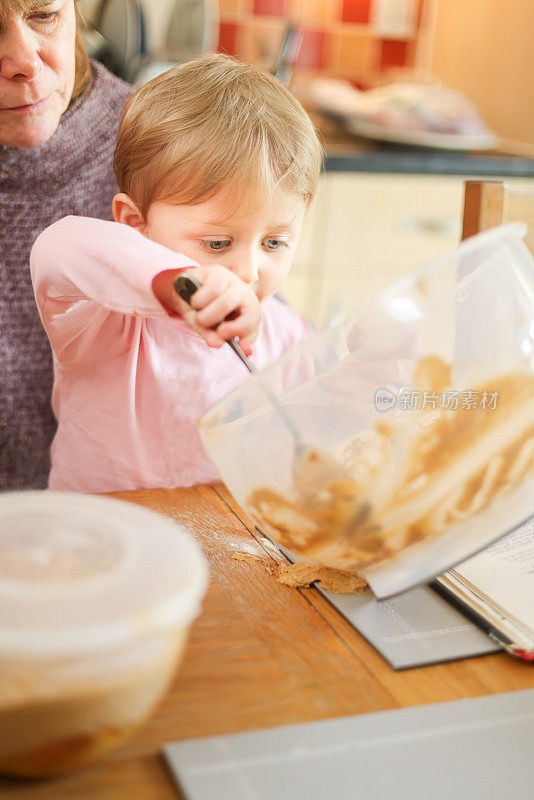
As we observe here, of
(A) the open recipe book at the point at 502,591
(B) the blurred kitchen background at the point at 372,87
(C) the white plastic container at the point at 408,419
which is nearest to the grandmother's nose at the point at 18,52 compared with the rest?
(C) the white plastic container at the point at 408,419

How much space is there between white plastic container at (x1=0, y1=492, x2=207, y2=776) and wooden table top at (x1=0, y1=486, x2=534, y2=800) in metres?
0.03

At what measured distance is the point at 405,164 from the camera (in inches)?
82.7

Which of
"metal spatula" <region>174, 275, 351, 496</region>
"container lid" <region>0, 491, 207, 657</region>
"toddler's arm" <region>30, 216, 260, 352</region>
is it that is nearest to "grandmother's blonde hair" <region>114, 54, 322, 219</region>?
"toddler's arm" <region>30, 216, 260, 352</region>

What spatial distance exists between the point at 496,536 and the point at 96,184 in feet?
2.67

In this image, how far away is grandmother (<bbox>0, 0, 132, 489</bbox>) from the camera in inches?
40.1

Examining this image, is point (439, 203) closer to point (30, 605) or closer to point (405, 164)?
point (405, 164)

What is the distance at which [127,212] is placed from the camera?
3.23 feet

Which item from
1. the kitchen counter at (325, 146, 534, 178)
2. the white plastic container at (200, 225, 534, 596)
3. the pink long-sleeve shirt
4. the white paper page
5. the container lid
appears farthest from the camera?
the kitchen counter at (325, 146, 534, 178)

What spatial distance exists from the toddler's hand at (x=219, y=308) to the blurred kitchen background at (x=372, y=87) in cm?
124

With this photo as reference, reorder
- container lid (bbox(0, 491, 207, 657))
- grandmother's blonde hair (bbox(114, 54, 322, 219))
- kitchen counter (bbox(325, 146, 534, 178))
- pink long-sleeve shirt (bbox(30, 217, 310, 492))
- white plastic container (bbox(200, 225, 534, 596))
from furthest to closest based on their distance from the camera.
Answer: kitchen counter (bbox(325, 146, 534, 178)), pink long-sleeve shirt (bbox(30, 217, 310, 492)), grandmother's blonde hair (bbox(114, 54, 322, 219)), white plastic container (bbox(200, 225, 534, 596)), container lid (bbox(0, 491, 207, 657))

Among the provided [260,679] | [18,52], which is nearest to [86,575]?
[260,679]

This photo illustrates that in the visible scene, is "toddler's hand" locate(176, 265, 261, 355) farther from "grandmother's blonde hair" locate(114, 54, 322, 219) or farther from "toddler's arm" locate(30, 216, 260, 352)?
"grandmother's blonde hair" locate(114, 54, 322, 219)

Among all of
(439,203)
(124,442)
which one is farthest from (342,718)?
(439,203)

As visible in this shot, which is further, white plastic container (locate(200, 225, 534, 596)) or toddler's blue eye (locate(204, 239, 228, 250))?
toddler's blue eye (locate(204, 239, 228, 250))
